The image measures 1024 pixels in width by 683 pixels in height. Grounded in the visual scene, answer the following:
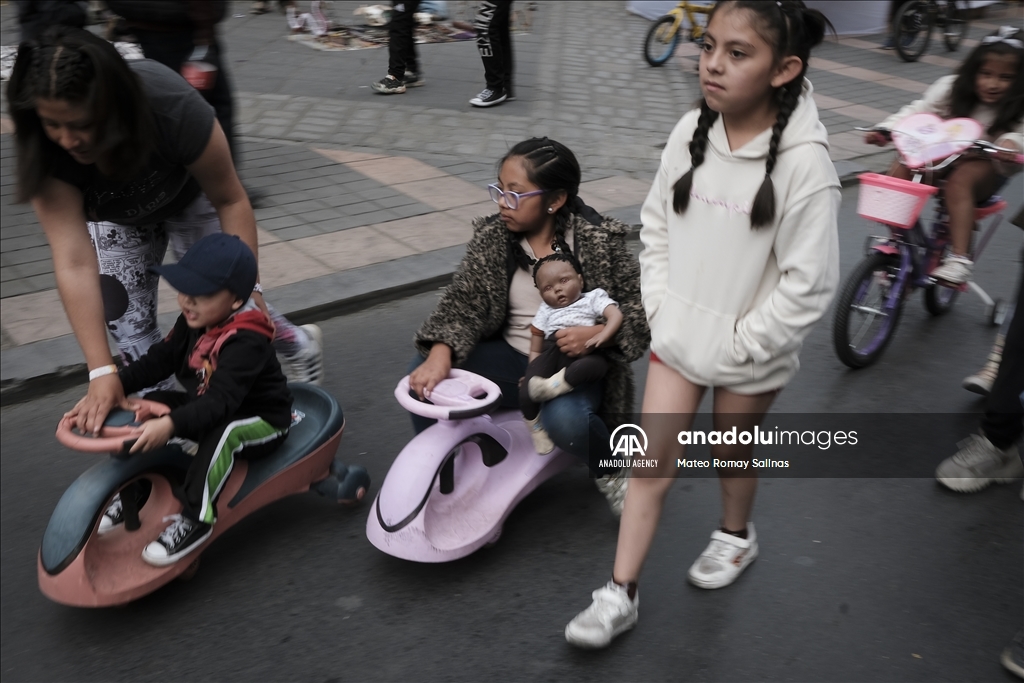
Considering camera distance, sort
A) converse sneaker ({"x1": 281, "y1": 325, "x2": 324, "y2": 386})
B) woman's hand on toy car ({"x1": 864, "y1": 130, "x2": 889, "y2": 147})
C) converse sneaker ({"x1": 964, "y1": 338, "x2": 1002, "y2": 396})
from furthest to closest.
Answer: woman's hand on toy car ({"x1": 864, "y1": 130, "x2": 889, "y2": 147}) → converse sneaker ({"x1": 964, "y1": 338, "x2": 1002, "y2": 396}) → converse sneaker ({"x1": 281, "y1": 325, "x2": 324, "y2": 386})

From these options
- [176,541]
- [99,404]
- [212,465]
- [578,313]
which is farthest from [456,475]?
[99,404]

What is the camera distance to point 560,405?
3.05 m

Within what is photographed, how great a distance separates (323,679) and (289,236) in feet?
11.7

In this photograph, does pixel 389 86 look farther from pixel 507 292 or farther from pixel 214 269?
pixel 214 269

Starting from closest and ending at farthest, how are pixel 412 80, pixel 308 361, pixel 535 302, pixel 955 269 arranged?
pixel 535 302
pixel 308 361
pixel 955 269
pixel 412 80

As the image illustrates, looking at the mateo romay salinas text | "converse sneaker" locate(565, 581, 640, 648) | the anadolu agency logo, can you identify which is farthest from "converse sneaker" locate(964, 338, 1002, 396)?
"converse sneaker" locate(565, 581, 640, 648)

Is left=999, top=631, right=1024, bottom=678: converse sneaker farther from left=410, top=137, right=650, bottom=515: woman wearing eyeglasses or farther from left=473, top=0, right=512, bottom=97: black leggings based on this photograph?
left=473, top=0, right=512, bottom=97: black leggings

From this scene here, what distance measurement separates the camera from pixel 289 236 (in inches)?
227

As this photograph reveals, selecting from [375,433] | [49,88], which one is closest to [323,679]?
[375,433]

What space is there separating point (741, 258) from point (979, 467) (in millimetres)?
1800

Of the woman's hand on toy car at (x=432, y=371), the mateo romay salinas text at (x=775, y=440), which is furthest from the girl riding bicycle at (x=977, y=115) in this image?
the woman's hand on toy car at (x=432, y=371)

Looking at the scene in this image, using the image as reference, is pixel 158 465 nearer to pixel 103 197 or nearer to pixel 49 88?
pixel 103 197

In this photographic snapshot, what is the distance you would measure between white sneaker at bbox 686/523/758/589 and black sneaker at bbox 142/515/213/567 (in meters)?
1.55

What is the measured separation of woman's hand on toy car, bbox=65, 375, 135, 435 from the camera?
2664mm
